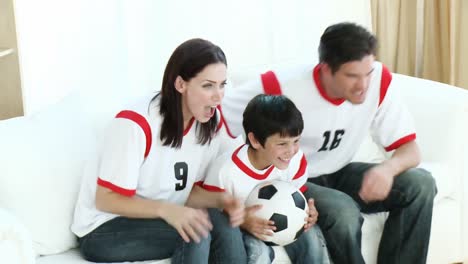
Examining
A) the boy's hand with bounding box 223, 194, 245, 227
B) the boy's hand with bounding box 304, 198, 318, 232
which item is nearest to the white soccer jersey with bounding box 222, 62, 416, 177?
the boy's hand with bounding box 304, 198, 318, 232

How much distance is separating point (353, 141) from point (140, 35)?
1217 millimetres

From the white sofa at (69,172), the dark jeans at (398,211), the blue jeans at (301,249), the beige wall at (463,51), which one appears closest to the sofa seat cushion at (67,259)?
the white sofa at (69,172)

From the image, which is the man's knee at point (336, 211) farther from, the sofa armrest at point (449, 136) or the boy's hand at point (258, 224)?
the sofa armrest at point (449, 136)

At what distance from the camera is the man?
2.36m

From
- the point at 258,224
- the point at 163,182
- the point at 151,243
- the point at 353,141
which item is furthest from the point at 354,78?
the point at 151,243

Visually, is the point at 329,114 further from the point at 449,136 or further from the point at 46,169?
the point at 46,169

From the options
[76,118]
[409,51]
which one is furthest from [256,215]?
[409,51]

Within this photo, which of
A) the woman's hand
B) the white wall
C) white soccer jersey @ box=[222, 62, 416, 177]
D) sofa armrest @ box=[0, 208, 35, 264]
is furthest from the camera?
the white wall

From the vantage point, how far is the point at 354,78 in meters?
2.34

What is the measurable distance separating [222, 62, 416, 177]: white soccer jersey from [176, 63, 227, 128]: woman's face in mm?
277

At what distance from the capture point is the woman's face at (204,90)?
2.16 meters

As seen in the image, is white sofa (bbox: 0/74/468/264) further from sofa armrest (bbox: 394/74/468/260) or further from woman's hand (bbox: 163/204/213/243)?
woman's hand (bbox: 163/204/213/243)

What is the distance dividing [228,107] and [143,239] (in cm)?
52

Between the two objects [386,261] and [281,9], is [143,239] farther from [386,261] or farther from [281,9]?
[281,9]
